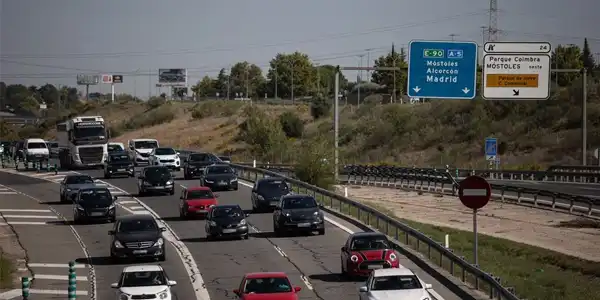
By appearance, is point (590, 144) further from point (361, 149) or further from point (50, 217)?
point (50, 217)

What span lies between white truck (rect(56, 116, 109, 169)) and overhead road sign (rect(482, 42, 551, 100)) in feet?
137

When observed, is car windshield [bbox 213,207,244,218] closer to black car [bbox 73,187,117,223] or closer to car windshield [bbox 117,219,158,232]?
car windshield [bbox 117,219,158,232]

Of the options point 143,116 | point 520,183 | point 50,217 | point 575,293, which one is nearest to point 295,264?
point 575,293

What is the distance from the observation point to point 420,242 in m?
34.6

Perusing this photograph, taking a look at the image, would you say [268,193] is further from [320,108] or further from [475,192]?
[320,108]

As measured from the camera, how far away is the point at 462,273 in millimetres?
26922

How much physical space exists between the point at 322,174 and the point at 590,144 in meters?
41.3

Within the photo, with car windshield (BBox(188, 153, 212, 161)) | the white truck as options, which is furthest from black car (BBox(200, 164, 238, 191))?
the white truck

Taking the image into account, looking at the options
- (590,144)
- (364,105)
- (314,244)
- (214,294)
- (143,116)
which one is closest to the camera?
(214,294)

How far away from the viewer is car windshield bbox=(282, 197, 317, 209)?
38544 millimetres

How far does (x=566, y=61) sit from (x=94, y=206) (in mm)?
101053

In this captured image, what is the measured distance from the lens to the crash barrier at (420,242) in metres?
23.6

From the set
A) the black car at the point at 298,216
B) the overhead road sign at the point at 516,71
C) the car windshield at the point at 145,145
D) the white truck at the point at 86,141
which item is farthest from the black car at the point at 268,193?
the car windshield at the point at 145,145

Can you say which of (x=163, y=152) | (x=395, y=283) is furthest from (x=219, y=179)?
(x=395, y=283)
